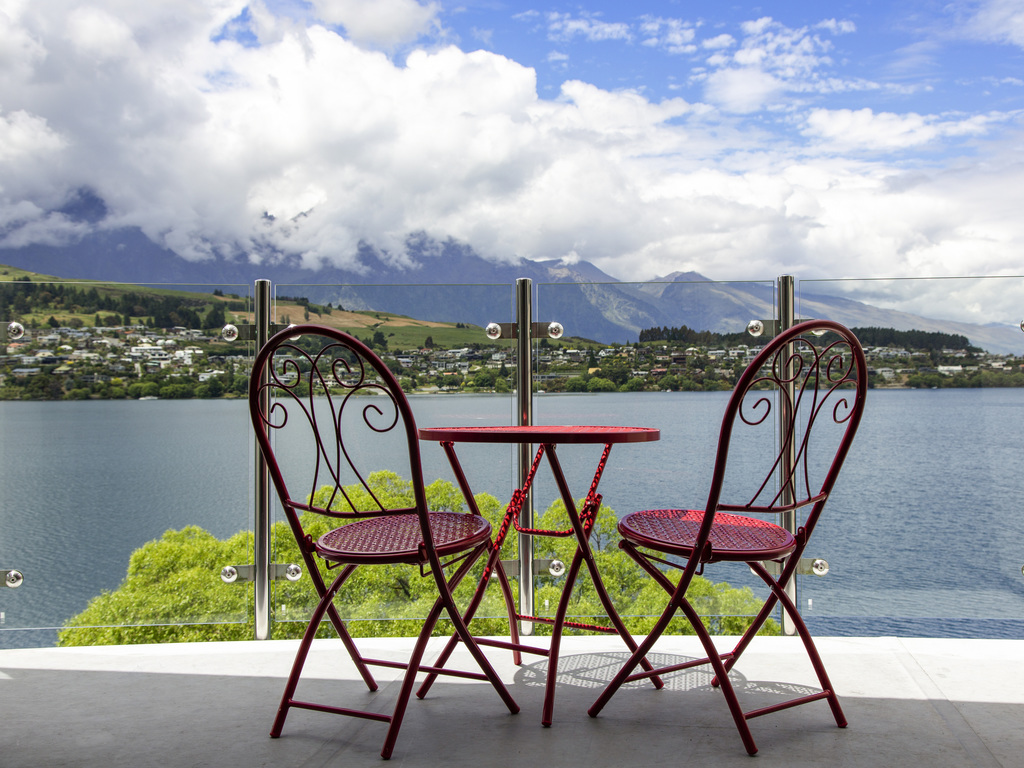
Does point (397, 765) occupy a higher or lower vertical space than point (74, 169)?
lower

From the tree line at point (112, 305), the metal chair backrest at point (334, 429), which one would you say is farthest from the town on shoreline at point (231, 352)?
the metal chair backrest at point (334, 429)

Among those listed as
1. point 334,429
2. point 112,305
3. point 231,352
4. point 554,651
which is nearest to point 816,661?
point 554,651

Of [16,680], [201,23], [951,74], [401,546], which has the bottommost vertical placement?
[16,680]

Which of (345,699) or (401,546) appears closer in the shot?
(401,546)

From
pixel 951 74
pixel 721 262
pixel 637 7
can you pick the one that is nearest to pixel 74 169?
pixel 637 7

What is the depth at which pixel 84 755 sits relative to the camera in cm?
167

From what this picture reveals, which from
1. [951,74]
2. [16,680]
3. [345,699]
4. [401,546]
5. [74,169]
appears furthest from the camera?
[74,169]

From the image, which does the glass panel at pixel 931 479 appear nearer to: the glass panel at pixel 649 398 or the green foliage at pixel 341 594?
the glass panel at pixel 649 398

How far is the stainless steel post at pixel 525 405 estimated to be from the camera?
258cm

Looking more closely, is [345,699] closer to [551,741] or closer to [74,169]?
[551,741]

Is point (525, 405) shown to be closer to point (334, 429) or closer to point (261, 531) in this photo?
point (334, 429)

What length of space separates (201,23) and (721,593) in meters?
74.9

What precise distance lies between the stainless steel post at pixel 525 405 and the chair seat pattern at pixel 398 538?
0.59m

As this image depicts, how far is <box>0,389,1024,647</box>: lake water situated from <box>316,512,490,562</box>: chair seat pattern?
1.87ft
